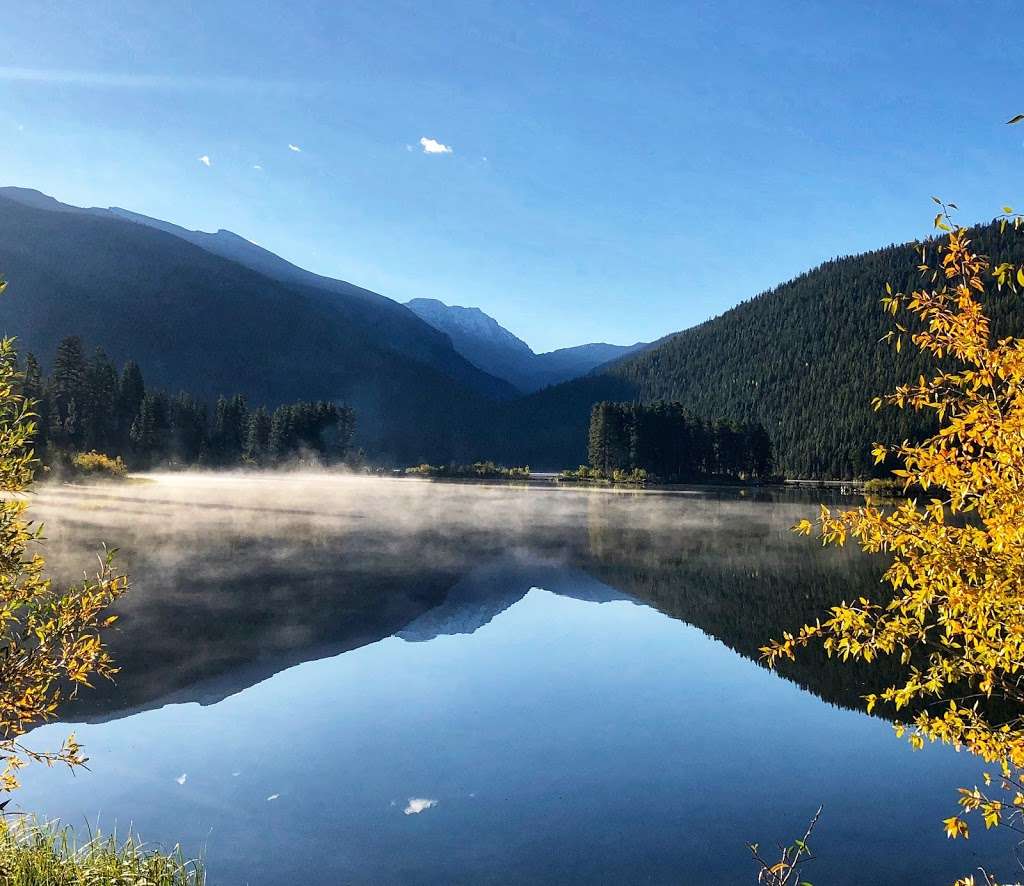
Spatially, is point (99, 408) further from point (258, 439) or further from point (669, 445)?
point (669, 445)

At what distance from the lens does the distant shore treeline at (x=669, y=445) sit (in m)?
142

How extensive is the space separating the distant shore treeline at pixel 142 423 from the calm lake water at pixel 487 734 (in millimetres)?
57076

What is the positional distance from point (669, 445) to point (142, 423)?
310 ft

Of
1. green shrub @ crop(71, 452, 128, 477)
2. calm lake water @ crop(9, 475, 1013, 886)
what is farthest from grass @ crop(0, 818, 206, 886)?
green shrub @ crop(71, 452, 128, 477)

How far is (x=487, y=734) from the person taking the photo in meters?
15.7

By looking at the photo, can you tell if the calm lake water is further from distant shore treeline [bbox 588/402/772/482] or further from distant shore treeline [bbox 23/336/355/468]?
distant shore treeline [bbox 588/402/772/482]

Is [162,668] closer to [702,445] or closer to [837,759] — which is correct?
[837,759]

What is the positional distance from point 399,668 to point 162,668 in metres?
6.18

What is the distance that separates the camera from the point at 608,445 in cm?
14275

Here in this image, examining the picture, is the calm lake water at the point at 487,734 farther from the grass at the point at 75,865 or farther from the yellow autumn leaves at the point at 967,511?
the yellow autumn leaves at the point at 967,511

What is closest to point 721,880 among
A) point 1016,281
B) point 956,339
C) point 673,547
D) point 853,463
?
point 956,339

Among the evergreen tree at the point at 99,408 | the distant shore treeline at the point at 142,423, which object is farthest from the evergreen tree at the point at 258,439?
the evergreen tree at the point at 99,408

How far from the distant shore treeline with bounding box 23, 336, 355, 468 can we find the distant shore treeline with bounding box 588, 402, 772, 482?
56.7 m

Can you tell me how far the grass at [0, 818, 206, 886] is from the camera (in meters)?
7.86
